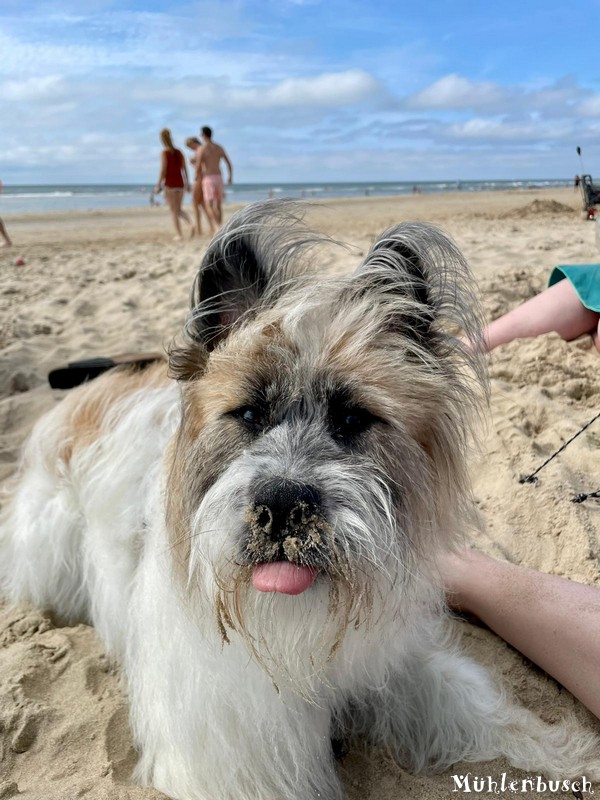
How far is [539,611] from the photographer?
236 cm

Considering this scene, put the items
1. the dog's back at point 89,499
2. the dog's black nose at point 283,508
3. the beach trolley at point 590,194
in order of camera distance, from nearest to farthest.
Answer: the dog's black nose at point 283,508, the dog's back at point 89,499, the beach trolley at point 590,194

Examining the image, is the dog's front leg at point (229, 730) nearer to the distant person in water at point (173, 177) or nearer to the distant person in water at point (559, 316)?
the distant person in water at point (559, 316)

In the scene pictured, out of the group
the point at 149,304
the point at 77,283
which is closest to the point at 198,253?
the point at 77,283

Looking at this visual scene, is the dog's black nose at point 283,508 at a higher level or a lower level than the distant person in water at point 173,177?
lower

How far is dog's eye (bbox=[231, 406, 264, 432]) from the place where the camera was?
1.80m

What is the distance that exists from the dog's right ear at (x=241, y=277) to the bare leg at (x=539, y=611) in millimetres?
1332

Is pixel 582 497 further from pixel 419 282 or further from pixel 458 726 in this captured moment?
pixel 419 282

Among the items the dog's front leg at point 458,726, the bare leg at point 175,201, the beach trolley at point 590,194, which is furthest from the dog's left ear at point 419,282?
the bare leg at point 175,201

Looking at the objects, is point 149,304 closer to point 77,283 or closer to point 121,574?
point 77,283

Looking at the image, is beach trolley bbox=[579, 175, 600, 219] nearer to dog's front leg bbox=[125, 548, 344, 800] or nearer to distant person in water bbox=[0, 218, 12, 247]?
dog's front leg bbox=[125, 548, 344, 800]

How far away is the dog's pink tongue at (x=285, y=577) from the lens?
154 centimetres

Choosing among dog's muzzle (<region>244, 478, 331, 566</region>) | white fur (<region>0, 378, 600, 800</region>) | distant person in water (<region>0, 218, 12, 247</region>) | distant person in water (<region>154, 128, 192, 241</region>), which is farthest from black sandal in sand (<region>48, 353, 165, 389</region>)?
distant person in water (<region>0, 218, 12, 247</region>)

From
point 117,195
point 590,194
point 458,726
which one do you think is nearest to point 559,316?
point 590,194

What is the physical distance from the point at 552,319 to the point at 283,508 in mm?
3638
